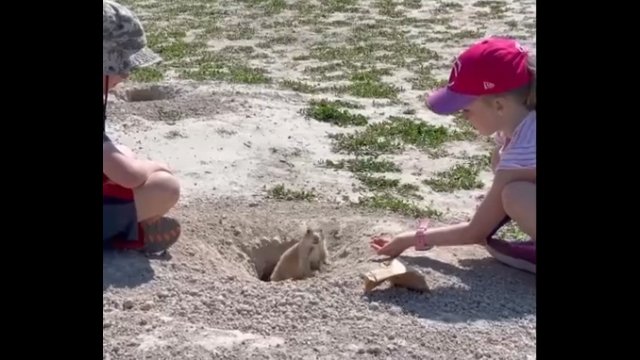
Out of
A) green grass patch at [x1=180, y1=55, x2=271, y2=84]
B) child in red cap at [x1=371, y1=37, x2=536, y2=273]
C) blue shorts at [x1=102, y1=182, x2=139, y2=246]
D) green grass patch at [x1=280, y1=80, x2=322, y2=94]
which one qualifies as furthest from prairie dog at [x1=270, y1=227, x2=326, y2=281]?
green grass patch at [x1=180, y1=55, x2=271, y2=84]

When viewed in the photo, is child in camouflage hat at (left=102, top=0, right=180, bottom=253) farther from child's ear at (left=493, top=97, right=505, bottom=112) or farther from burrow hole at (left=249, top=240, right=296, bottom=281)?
child's ear at (left=493, top=97, right=505, bottom=112)

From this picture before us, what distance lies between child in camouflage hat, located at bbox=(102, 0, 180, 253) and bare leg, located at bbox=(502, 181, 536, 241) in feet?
4.66

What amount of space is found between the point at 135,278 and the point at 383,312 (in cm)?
103

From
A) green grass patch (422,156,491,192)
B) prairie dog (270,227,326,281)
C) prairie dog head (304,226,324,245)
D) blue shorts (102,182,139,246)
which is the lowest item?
green grass patch (422,156,491,192)

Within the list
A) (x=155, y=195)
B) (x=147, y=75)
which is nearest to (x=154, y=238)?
(x=155, y=195)

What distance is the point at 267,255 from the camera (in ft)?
17.4

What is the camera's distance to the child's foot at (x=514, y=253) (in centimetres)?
468

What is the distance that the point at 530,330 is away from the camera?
13.5ft

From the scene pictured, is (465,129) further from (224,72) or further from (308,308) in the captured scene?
(308,308)

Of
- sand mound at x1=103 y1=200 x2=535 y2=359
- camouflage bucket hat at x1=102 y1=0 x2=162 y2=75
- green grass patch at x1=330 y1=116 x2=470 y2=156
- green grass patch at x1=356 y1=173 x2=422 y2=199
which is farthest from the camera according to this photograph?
green grass patch at x1=330 y1=116 x2=470 y2=156

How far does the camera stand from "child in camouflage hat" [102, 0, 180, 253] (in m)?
4.68

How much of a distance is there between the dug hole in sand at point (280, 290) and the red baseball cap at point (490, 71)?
0.72 meters
